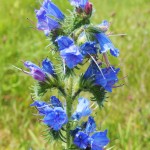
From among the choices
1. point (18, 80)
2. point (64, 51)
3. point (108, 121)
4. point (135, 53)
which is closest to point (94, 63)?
point (64, 51)

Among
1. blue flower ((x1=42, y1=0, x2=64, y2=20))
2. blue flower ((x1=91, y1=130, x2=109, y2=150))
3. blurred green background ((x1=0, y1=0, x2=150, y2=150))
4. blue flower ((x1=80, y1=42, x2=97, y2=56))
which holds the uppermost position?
blurred green background ((x1=0, y1=0, x2=150, y2=150))

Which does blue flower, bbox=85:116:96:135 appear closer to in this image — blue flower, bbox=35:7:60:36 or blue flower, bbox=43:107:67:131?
blue flower, bbox=43:107:67:131

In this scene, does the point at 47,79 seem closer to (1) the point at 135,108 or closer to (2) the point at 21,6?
(1) the point at 135,108

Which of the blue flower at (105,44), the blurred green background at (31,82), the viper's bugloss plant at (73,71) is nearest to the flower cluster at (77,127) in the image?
the viper's bugloss plant at (73,71)

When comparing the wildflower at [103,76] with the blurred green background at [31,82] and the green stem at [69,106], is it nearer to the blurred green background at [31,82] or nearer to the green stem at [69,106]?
the green stem at [69,106]

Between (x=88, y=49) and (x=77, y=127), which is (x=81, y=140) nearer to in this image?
(x=77, y=127)

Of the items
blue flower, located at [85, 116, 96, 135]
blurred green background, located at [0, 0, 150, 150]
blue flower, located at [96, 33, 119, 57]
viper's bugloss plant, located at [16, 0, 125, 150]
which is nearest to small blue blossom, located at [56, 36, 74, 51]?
viper's bugloss plant, located at [16, 0, 125, 150]
